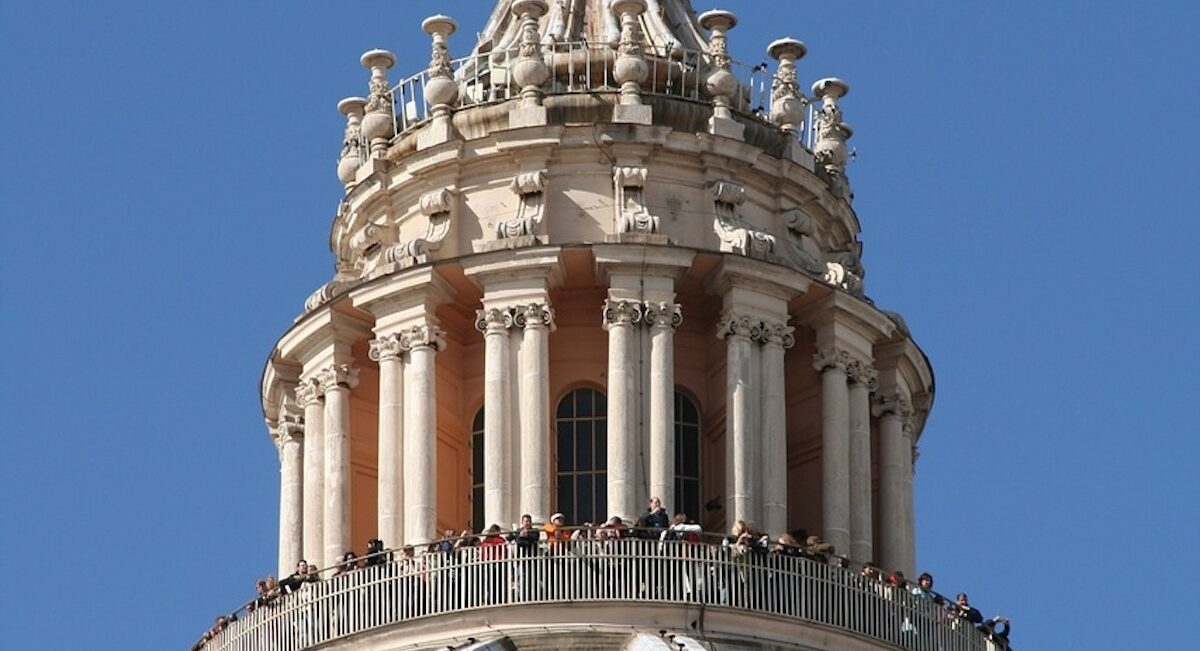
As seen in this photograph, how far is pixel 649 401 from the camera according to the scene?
60844 millimetres

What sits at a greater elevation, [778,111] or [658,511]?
[778,111]

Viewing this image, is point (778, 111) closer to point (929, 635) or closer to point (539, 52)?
point (539, 52)

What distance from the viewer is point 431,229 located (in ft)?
207

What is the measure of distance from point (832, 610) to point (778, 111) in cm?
853

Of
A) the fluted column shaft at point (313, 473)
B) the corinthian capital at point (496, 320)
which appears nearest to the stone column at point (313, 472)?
the fluted column shaft at point (313, 473)

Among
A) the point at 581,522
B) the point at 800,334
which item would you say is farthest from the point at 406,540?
the point at 800,334

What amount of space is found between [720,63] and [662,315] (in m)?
4.87

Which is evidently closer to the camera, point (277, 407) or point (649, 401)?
point (649, 401)

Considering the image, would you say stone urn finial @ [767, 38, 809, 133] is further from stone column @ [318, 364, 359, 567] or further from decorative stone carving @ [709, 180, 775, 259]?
stone column @ [318, 364, 359, 567]

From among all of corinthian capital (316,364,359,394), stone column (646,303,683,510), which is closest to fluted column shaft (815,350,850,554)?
stone column (646,303,683,510)

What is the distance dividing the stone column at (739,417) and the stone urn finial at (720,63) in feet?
11.2

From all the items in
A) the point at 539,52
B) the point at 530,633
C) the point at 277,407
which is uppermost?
the point at 539,52

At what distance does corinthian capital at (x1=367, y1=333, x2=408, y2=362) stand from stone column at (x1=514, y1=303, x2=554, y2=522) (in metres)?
1.63

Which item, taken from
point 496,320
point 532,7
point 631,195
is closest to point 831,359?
point 631,195
